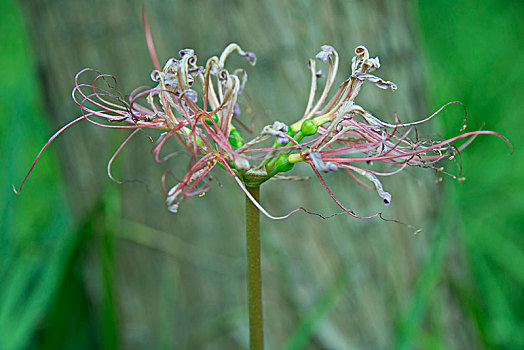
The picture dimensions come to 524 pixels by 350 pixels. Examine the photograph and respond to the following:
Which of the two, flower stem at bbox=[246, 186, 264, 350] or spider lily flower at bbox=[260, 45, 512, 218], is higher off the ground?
spider lily flower at bbox=[260, 45, 512, 218]

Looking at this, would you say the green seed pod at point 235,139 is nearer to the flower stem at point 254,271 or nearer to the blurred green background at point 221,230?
the flower stem at point 254,271

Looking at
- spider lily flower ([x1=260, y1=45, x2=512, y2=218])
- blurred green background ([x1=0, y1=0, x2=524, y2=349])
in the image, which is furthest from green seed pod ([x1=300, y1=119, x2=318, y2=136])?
blurred green background ([x1=0, y1=0, x2=524, y2=349])

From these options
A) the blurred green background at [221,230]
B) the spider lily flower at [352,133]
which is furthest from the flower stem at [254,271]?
the blurred green background at [221,230]

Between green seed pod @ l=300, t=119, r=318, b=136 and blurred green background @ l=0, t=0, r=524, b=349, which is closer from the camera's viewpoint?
green seed pod @ l=300, t=119, r=318, b=136

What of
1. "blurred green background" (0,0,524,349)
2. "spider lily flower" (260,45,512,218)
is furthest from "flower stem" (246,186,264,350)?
"blurred green background" (0,0,524,349)

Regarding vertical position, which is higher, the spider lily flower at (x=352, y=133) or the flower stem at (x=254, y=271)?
the spider lily flower at (x=352, y=133)

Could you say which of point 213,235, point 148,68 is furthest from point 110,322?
point 148,68

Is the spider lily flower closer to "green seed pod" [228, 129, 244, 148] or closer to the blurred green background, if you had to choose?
"green seed pod" [228, 129, 244, 148]

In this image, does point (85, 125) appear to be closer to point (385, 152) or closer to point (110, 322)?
point (110, 322)

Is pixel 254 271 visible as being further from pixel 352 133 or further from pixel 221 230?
pixel 221 230

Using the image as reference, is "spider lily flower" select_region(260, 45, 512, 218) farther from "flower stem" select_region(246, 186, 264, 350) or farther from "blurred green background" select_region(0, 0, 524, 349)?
"blurred green background" select_region(0, 0, 524, 349)
